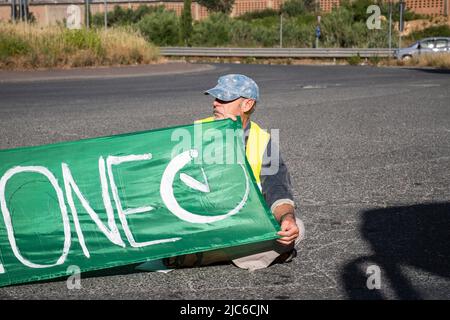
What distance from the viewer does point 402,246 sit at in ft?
18.6

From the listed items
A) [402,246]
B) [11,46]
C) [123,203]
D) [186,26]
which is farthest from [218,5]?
[123,203]

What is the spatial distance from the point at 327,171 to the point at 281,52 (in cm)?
3336

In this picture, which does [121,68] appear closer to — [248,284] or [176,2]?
[248,284]

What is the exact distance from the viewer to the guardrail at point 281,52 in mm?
38719

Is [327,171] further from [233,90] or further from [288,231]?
[288,231]

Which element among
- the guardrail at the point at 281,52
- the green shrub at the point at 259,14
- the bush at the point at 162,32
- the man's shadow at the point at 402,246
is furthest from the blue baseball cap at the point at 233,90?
the green shrub at the point at 259,14

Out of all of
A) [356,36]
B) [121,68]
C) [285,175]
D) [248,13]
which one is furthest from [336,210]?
[248,13]

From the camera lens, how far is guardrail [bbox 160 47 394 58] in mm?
38719

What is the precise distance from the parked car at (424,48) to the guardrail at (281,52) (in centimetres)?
76

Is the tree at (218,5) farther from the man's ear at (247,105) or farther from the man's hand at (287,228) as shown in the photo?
the man's hand at (287,228)

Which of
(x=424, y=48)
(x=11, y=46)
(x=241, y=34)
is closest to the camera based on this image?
(x=11, y=46)

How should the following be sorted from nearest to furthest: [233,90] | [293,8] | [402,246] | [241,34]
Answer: [233,90]
[402,246]
[241,34]
[293,8]

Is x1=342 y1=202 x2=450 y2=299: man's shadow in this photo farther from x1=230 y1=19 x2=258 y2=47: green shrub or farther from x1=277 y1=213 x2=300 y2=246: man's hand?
x1=230 y1=19 x2=258 y2=47: green shrub

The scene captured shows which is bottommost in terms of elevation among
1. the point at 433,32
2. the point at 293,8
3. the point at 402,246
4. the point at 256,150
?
the point at 402,246
